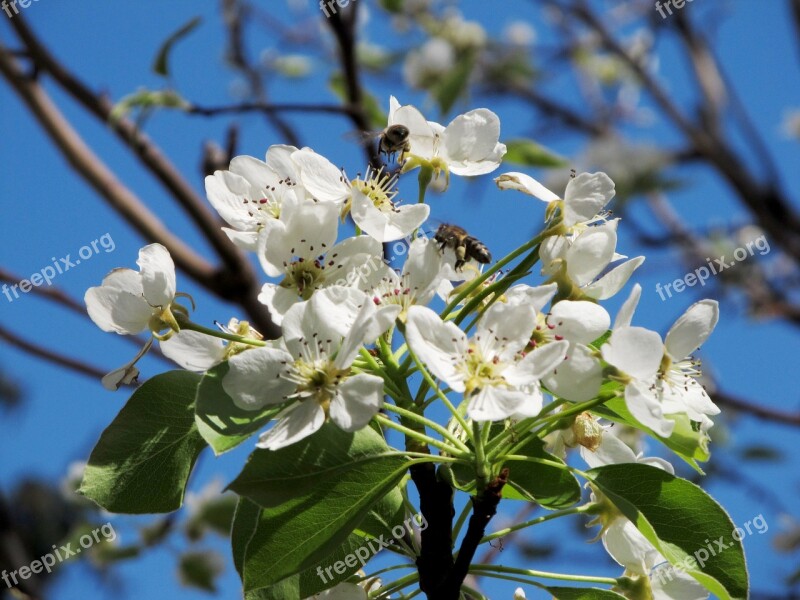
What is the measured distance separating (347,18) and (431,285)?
197cm

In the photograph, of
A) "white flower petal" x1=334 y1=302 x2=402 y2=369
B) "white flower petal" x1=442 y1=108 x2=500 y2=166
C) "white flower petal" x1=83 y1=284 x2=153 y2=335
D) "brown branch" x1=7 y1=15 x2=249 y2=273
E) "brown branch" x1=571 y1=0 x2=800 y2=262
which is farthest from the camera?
"brown branch" x1=571 y1=0 x2=800 y2=262

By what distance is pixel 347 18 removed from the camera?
2982 mm

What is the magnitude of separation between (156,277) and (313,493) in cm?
38

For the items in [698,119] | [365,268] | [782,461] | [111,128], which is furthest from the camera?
[698,119]

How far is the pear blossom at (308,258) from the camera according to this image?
119cm

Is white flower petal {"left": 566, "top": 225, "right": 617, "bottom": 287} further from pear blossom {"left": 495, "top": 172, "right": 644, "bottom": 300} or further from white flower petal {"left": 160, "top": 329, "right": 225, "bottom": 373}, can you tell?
white flower petal {"left": 160, "top": 329, "right": 225, "bottom": 373}

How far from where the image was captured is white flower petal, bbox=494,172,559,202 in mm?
1323

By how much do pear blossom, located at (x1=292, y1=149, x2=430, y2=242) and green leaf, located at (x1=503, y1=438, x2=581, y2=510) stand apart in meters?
0.34

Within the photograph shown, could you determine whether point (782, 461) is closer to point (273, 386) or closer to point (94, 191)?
point (94, 191)

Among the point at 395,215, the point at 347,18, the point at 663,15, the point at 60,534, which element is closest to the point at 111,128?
the point at 347,18

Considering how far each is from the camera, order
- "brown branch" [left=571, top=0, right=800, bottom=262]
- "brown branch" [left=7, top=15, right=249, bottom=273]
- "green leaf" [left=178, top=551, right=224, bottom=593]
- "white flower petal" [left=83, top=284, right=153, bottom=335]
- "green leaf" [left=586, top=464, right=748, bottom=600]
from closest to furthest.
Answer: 1. "green leaf" [left=586, top=464, right=748, bottom=600]
2. "white flower petal" [left=83, top=284, right=153, bottom=335]
3. "brown branch" [left=7, top=15, right=249, bottom=273]
4. "green leaf" [left=178, top=551, right=224, bottom=593]
5. "brown branch" [left=571, top=0, right=800, bottom=262]

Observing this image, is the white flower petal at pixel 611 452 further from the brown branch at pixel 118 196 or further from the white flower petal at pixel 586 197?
the brown branch at pixel 118 196

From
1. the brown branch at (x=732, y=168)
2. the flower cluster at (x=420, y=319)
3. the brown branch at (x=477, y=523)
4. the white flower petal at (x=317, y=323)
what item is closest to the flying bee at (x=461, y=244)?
the flower cluster at (x=420, y=319)

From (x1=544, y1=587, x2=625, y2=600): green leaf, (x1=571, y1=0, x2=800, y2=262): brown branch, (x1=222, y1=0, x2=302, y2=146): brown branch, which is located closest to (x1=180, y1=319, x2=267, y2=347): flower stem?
(x1=544, y1=587, x2=625, y2=600): green leaf
